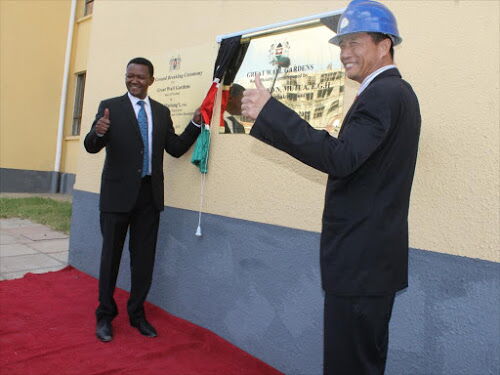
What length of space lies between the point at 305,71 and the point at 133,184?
153 centimetres

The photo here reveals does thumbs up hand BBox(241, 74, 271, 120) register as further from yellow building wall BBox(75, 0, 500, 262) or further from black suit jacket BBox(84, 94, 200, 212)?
black suit jacket BBox(84, 94, 200, 212)

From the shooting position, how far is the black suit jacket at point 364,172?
4.76ft

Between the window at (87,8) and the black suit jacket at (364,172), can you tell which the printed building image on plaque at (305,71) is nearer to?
the black suit jacket at (364,172)

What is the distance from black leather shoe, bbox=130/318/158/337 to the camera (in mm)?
3452

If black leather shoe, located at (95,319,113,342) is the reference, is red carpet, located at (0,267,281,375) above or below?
below

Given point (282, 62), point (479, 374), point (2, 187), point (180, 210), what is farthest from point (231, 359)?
point (2, 187)

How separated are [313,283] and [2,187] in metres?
10.3

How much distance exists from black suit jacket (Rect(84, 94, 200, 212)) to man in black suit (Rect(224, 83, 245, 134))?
294 mm

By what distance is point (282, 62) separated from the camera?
10.4ft

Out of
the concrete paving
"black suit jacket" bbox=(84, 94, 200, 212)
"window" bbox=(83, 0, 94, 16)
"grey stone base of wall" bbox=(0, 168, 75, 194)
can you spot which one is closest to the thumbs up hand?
"black suit jacket" bbox=(84, 94, 200, 212)

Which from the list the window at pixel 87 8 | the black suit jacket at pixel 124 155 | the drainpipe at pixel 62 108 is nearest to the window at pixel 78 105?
the drainpipe at pixel 62 108

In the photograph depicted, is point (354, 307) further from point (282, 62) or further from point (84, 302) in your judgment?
point (84, 302)

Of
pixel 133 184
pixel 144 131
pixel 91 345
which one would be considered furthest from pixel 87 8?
pixel 91 345

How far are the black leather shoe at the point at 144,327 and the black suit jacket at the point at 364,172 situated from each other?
88.3 inches
